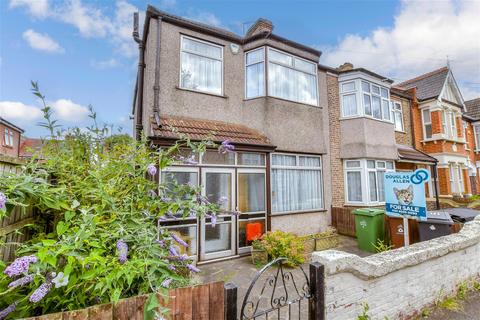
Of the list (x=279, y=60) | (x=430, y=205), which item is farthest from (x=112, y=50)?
(x=430, y=205)

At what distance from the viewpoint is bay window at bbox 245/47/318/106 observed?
30.7ft

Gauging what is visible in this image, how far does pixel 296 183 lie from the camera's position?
9.45 meters

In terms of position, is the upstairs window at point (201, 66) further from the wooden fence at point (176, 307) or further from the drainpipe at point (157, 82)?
Answer: the wooden fence at point (176, 307)

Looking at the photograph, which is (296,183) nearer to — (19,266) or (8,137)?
(19,266)

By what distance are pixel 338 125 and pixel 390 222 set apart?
5.36 meters

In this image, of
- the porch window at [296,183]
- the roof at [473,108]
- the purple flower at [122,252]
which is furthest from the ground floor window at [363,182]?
the roof at [473,108]

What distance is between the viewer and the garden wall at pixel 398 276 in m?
3.23

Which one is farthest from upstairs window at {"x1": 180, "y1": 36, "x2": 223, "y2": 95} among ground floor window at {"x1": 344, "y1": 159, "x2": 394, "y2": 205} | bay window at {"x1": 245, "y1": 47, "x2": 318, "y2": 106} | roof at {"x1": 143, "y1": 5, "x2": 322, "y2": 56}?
ground floor window at {"x1": 344, "y1": 159, "x2": 394, "y2": 205}

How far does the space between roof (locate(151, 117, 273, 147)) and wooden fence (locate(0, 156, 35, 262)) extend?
3.63 meters

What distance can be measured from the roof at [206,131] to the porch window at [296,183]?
4.48 feet

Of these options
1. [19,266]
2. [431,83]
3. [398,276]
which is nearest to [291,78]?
[398,276]

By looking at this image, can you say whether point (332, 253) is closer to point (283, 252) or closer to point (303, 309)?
point (303, 309)

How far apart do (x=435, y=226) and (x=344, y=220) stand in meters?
3.92

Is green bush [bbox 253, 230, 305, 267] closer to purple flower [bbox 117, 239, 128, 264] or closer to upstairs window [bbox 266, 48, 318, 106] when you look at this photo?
purple flower [bbox 117, 239, 128, 264]
